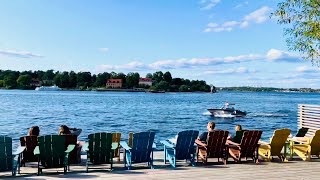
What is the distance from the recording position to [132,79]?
180 metres

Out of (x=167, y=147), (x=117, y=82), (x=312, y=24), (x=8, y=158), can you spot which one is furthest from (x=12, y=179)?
(x=117, y=82)

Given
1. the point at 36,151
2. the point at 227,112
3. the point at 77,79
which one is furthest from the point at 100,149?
the point at 77,79

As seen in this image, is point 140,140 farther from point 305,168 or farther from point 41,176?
point 305,168

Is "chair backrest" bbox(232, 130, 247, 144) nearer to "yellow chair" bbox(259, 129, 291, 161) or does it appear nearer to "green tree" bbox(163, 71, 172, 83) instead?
"yellow chair" bbox(259, 129, 291, 161)

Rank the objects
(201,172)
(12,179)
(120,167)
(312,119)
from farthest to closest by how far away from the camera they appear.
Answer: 1. (312,119)
2. (120,167)
3. (201,172)
4. (12,179)

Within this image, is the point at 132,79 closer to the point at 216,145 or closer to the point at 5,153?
the point at 216,145

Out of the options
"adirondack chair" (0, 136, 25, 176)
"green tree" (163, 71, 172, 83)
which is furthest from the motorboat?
"green tree" (163, 71, 172, 83)

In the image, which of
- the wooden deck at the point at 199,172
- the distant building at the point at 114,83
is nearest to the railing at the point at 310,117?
the wooden deck at the point at 199,172

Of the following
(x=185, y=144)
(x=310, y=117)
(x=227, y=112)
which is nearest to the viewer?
(x=185, y=144)

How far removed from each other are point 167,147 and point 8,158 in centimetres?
360

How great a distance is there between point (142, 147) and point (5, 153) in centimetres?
288

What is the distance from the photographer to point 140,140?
8609 millimetres

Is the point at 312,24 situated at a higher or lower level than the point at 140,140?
higher

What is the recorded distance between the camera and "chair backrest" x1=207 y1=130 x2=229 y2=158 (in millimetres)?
9078
